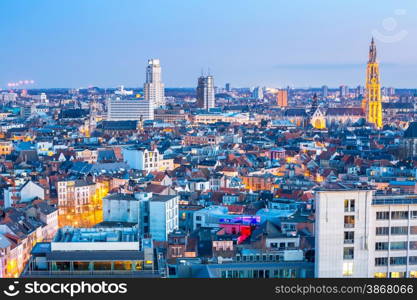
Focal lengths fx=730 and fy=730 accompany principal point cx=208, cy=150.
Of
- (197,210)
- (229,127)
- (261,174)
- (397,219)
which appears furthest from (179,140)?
(397,219)

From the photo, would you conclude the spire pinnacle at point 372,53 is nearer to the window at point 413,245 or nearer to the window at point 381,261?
the window at point 413,245

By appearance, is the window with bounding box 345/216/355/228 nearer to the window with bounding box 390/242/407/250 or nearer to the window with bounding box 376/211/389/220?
the window with bounding box 376/211/389/220

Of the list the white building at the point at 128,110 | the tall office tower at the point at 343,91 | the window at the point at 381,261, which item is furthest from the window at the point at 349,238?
the tall office tower at the point at 343,91

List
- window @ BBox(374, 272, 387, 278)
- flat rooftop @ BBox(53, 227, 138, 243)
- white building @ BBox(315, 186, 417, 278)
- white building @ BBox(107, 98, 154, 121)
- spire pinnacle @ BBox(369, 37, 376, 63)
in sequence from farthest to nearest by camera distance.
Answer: white building @ BBox(107, 98, 154, 121)
spire pinnacle @ BBox(369, 37, 376, 63)
flat rooftop @ BBox(53, 227, 138, 243)
window @ BBox(374, 272, 387, 278)
white building @ BBox(315, 186, 417, 278)

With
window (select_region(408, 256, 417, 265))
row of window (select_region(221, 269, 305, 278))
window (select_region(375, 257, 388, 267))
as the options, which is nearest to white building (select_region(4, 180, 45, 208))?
row of window (select_region(221, 269, 305, 278))

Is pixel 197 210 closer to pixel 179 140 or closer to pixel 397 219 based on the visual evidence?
pixel 397 219

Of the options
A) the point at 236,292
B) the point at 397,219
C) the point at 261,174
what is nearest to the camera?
the point at 236,292

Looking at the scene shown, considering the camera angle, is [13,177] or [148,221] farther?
[13,177]
